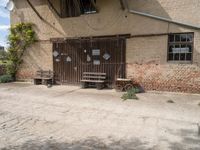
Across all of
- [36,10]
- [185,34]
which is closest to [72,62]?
[36,10]

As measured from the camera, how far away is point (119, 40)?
10.8 metres

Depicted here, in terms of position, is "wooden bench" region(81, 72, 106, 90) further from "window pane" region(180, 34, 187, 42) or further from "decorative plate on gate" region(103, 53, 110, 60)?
"window pane" region(180, 34, 187, 42)

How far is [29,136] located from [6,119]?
1.65m

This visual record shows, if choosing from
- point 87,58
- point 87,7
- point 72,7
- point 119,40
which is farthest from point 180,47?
point 72,7

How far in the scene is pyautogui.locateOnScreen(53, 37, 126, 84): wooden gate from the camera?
10891 mm

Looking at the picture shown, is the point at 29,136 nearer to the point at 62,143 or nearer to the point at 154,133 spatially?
the point at 62,143

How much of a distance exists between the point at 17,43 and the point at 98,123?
10229 millimetres

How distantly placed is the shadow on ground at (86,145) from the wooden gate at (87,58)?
21.5 ft

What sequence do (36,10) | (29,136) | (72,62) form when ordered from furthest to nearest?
(36,10), (72,62), (29,136)

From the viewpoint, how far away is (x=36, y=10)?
13.0 meters

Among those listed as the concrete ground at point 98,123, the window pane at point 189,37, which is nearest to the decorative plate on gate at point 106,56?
the concrete ground at point 98,123

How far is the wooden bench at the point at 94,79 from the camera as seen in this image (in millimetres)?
10955

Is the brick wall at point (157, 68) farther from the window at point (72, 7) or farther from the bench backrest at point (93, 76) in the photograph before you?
the window at point (72, 7)

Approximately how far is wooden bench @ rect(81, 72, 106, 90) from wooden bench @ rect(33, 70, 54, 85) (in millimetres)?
2264
